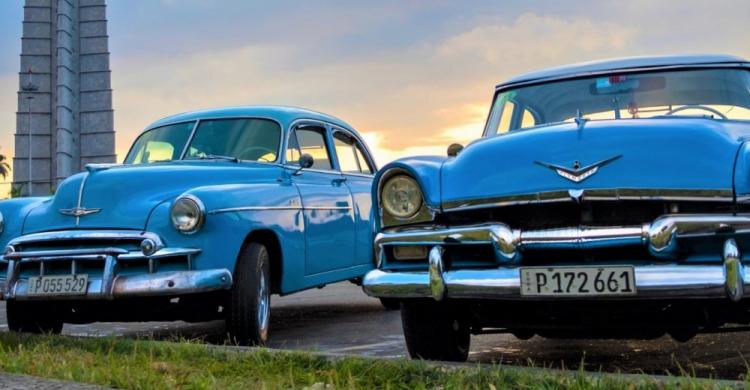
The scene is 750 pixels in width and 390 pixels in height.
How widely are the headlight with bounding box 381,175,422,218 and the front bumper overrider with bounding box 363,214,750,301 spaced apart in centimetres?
10

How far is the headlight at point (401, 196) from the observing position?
458 cm

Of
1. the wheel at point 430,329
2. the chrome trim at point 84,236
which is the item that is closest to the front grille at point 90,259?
the chrome trim at point 84,236

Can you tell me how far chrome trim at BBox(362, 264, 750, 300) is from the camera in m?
3.81

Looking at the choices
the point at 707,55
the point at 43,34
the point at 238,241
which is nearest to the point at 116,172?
the point at 238,241

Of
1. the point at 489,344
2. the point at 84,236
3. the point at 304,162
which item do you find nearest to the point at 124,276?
the point at 84,236

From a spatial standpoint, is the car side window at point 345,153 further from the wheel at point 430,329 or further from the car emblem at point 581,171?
the car emblem at point 581,171

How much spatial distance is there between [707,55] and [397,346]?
2.57 m

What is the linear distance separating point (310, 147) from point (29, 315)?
2.51 meters

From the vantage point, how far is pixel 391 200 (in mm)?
4668

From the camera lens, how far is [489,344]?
19.8 feet

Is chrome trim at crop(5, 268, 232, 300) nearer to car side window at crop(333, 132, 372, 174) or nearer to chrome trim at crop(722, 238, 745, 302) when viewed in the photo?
car side window at crop(333, 132, 372, 174)

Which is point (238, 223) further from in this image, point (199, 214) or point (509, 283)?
point (509, 283)

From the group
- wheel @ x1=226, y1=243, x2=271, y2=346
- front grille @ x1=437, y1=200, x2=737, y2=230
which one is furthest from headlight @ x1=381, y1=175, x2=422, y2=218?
wheel @ x1=226, y1=243, x2=271, y2=346

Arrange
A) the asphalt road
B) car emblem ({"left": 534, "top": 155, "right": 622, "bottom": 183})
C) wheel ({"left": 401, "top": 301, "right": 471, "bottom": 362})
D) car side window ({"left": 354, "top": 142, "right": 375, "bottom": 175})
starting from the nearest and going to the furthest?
car emblem ({"left": 534, "top": 155, "right": 622, "bottom": 183}) → wheel ({"left": 401, "top": 301, "right": 471, "bottom": 362}) → the asphalt road → car side window ({"left": 354, "top": 142, "right": 375, "bottom": 175})
